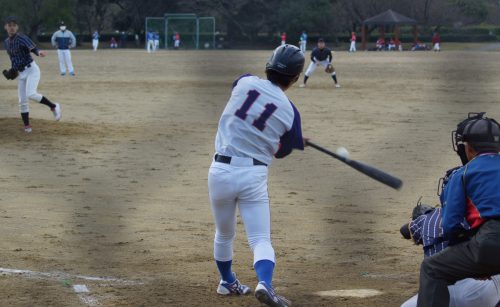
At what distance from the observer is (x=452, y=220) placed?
2734 mm

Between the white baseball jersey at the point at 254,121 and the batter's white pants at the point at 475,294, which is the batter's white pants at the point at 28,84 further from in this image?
the batter's white pants at the point at 475,294

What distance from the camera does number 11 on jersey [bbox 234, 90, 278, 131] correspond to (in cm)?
341

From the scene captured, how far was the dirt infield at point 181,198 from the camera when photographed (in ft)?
12.8

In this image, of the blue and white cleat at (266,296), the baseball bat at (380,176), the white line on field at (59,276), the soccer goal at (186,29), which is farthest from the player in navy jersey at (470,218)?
the soccer goal at (186,29)

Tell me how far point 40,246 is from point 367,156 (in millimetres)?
4402

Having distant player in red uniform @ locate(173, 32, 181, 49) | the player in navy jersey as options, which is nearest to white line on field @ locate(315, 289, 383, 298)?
the player in navy jersey

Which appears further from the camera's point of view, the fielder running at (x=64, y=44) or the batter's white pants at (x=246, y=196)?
the fielder running at (x=64, y=44)

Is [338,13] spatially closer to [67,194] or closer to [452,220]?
[67,194]

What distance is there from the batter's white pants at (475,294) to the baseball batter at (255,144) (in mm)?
706

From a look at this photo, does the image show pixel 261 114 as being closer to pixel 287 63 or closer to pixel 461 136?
pixel 287 63

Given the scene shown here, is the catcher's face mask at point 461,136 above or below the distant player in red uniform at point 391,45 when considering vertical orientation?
above

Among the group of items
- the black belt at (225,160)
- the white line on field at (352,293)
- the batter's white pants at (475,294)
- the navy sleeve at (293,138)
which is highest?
the navy sleeve at (293,138)

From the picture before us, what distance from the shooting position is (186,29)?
121 feet

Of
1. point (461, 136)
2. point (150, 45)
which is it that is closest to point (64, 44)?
point (150, 45)
